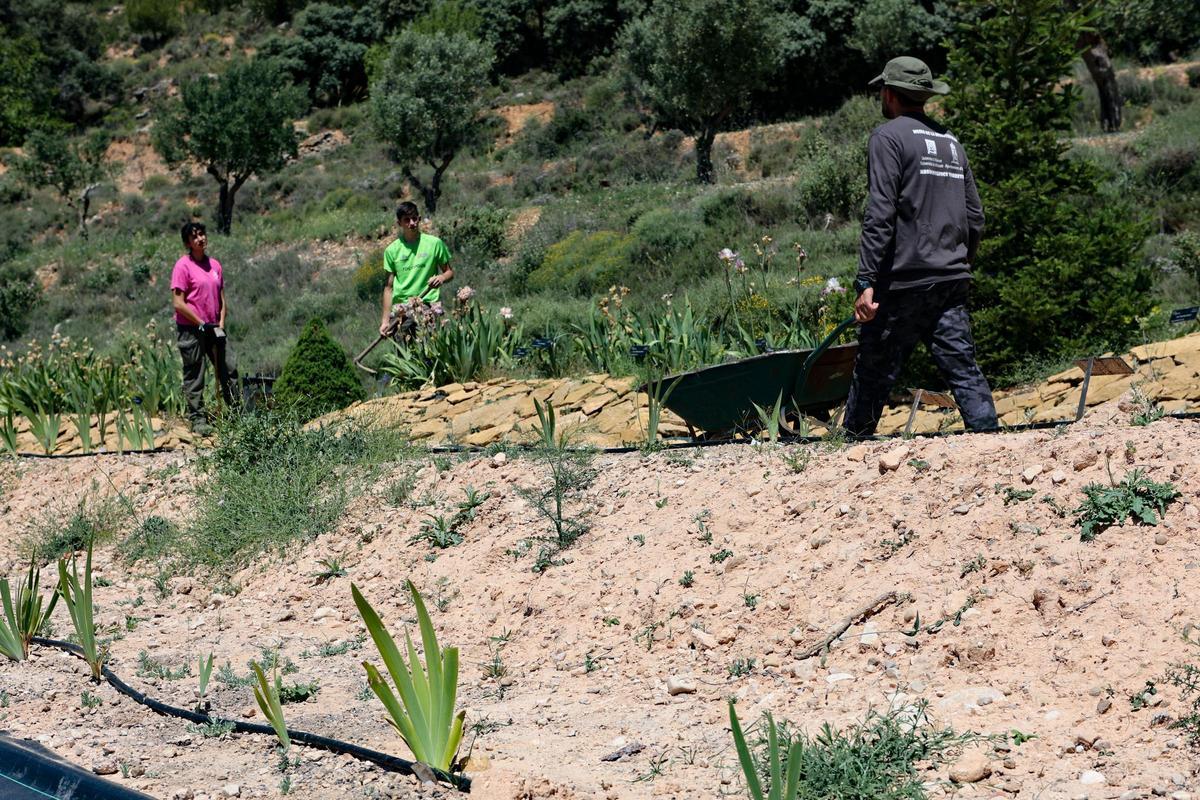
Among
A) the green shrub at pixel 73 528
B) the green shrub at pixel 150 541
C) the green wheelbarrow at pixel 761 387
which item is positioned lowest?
the green shrub at pixel 73 528

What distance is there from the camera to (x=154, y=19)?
61594mm

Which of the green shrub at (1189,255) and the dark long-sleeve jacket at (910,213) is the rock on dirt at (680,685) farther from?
the green shrub at (1189,255)

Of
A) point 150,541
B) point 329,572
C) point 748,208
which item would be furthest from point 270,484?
point 748,208

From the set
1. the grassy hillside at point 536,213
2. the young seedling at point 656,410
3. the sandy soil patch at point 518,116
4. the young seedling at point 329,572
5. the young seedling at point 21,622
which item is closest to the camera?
the young seedling at point 21,622

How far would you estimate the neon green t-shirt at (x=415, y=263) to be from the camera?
870cm

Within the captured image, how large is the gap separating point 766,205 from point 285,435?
13417 millimetres

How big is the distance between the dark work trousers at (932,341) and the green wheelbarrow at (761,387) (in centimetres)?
38

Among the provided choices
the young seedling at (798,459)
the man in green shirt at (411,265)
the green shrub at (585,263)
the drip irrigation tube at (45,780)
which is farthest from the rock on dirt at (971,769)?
the green shrub at (585,263)

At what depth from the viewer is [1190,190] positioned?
14.8 metres

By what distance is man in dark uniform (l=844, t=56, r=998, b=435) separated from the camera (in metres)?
4.77

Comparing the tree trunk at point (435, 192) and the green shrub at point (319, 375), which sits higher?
the green shrub at point (319, 375)

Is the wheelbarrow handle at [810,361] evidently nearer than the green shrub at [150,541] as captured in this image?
Yes

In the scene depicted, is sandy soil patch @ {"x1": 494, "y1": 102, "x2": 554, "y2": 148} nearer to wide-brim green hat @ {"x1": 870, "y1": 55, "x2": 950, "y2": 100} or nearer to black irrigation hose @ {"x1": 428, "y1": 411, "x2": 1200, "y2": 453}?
black irrigation hose @ {"x1": 428, "y1": 411, "x2": 1200, "y2": 453}

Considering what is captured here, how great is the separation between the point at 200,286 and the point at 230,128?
96.3 ft
